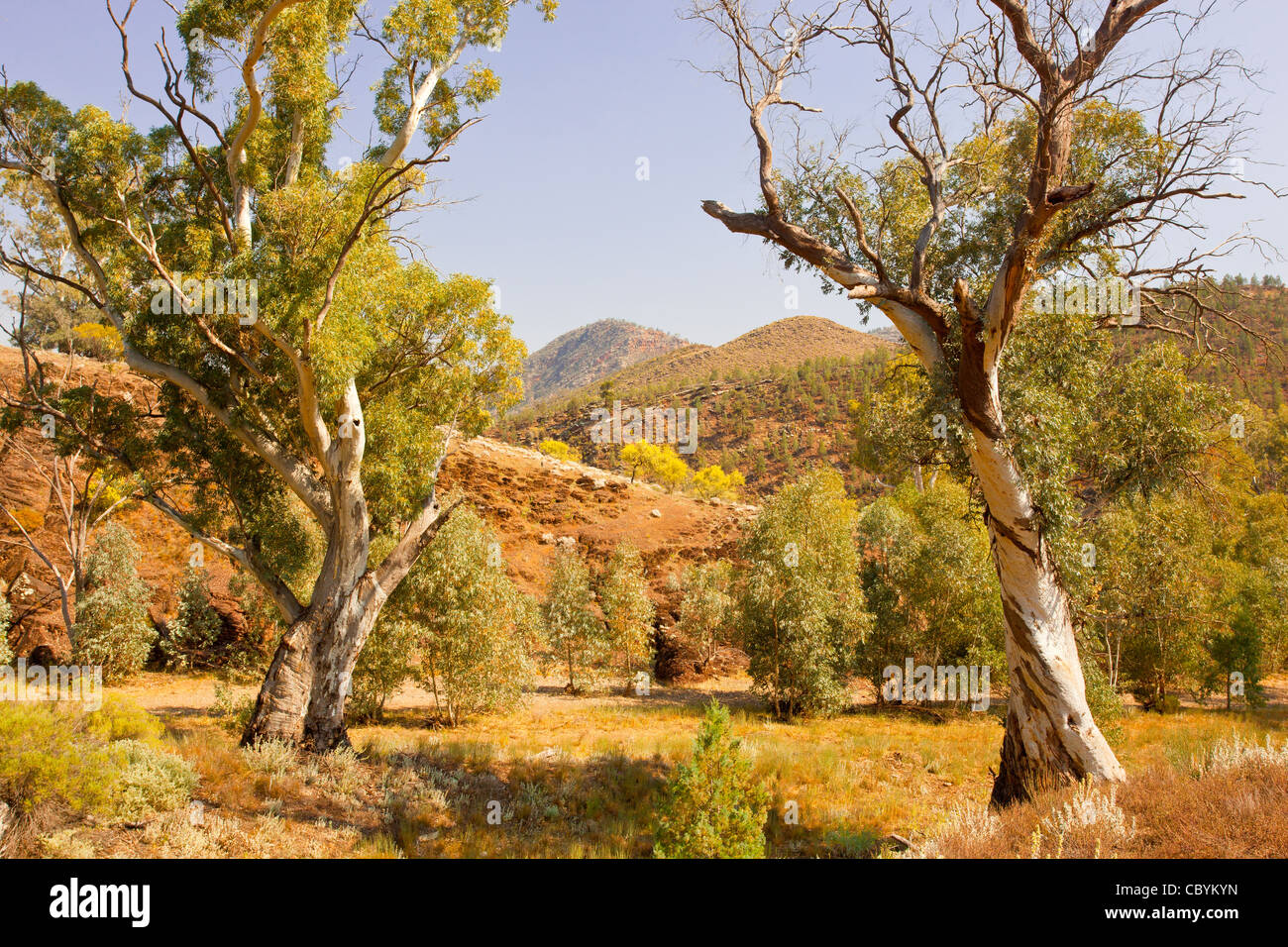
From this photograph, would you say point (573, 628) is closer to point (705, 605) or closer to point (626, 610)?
point (626, 610)

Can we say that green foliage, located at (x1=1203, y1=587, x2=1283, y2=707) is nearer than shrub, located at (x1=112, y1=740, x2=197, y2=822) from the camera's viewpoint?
No

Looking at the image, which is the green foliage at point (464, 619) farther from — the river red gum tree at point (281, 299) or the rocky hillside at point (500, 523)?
the rocky hillside at point (500, 523)

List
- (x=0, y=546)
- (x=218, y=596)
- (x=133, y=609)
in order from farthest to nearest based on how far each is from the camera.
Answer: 1. (x=218, y=596)
2. (x=0, y=546)
3. (x=133, y=609)

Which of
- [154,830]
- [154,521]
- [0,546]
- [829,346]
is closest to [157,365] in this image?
[154,830]

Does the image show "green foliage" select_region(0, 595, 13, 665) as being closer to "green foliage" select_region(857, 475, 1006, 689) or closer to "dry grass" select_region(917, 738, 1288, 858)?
"dry grass" select_region(917, 738, 1288, 858)

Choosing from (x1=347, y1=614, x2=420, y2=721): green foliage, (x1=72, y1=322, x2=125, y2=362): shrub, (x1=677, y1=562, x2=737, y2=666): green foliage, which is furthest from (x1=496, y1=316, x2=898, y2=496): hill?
(x1=347, y1=614, x2=420, y2=721): green foliage

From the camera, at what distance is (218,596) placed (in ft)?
100

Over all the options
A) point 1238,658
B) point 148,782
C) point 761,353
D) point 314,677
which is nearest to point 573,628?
point 314,677

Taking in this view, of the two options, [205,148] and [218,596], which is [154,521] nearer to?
[218,596]

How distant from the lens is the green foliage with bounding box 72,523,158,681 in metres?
22.6

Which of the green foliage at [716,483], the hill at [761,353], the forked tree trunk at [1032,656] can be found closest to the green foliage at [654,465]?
the green foliage at [716,483]

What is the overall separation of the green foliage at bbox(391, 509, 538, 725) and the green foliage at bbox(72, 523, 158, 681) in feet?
38.2
